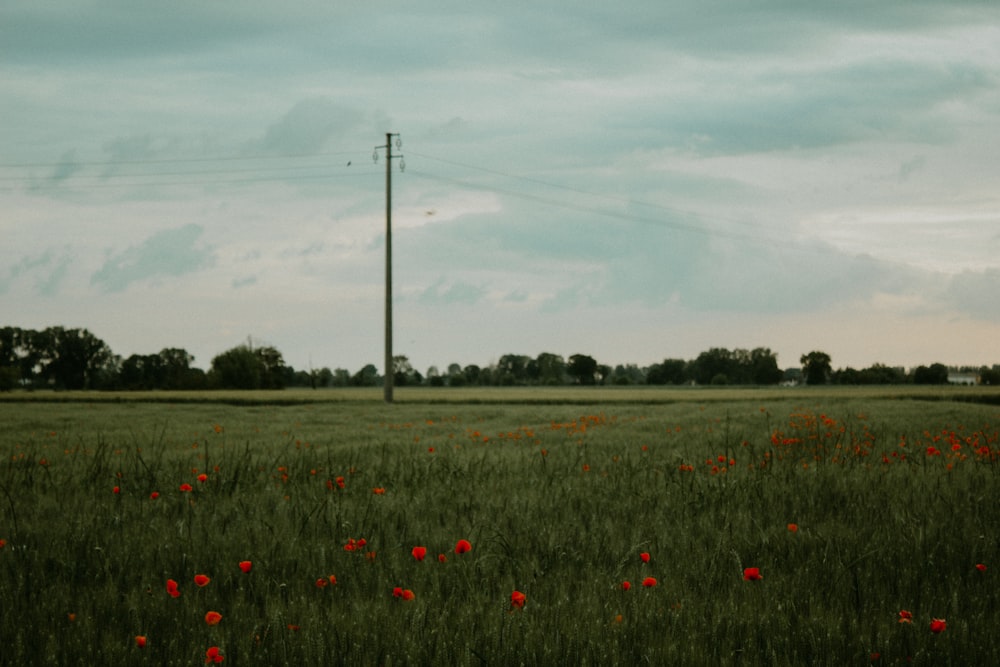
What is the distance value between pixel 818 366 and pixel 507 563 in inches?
3815

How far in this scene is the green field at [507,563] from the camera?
3.43 metres

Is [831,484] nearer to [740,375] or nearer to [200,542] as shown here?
[200,542]

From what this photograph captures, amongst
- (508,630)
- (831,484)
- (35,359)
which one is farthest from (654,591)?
(35,359)

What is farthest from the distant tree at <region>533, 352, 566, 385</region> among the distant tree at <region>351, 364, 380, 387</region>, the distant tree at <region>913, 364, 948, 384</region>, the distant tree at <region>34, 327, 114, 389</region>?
the distant tree at <region>34, 327, 114, 389</region>

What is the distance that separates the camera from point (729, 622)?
367 centimetres

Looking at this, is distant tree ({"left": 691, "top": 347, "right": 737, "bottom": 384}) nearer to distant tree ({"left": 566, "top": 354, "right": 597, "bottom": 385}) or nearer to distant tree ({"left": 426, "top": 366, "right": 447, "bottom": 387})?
distant tree ({"left": 566, "top": 354, "right": 597, "bottom": 385})

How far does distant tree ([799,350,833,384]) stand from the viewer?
302ft

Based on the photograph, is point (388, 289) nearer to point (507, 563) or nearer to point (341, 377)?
point (507, 563)

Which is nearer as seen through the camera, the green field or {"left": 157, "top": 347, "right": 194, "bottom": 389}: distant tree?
the green field

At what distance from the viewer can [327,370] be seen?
400ft

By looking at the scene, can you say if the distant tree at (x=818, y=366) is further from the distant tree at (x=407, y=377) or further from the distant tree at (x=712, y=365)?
the distant tree at (x=407, y=377)

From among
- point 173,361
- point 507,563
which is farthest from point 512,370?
point 507,563

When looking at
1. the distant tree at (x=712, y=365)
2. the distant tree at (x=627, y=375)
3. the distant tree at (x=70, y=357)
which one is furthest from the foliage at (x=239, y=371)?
the distant tree at (x=712, y=365)

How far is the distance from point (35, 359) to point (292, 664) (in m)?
125
